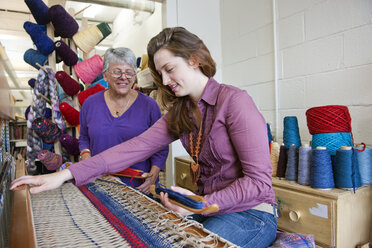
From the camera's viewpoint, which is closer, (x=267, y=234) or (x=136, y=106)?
(x=267, y=234)

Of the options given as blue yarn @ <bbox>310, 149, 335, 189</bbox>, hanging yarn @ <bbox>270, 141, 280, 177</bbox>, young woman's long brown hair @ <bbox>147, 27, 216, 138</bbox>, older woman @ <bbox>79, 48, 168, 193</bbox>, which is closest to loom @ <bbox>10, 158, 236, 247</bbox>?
young woman's long brown hair @ <bbox>147, 27, 216, 138</bbox>

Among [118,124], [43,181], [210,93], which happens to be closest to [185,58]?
[210,93]

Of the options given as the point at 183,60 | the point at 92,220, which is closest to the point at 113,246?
the point at 92,220

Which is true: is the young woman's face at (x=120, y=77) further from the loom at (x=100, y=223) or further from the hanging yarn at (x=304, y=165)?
the hanging yarn at (x=304, y=165)

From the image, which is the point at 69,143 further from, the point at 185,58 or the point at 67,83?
the point at 185,58

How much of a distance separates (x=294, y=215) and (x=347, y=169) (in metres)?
0.37

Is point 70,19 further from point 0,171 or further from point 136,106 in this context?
point 0,171

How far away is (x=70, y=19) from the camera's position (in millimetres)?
2301

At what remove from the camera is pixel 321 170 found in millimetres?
1417

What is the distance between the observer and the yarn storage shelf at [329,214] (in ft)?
4.39

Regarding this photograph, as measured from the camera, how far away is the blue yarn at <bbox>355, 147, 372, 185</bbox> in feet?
4.70

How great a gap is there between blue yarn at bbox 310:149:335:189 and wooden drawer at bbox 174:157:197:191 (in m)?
1.15

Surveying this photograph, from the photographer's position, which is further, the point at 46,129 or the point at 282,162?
the point at 46,129

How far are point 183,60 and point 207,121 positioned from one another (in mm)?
252
